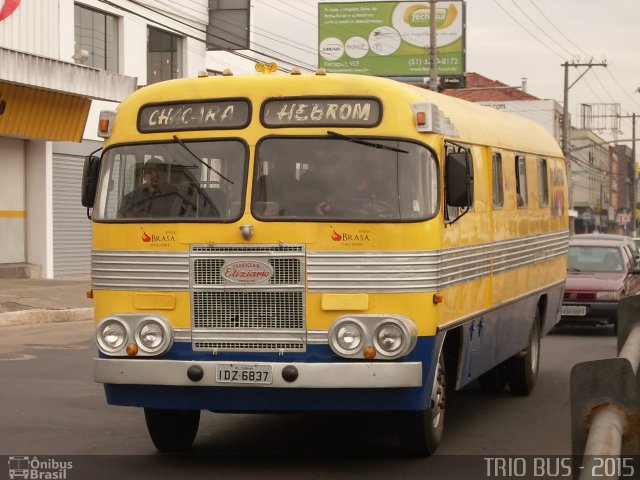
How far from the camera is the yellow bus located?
834 centimetres

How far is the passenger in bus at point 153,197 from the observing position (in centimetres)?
879

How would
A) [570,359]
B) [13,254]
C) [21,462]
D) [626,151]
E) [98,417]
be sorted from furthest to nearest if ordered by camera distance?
[626,151], [13,254], [570,359], [98,417], [21,462]

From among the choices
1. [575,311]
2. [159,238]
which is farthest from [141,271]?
[575,311]

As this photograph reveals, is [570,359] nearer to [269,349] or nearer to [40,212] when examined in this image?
[269,349]

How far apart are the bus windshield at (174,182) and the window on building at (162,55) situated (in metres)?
23.8

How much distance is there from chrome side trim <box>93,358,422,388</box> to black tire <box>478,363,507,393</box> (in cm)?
470

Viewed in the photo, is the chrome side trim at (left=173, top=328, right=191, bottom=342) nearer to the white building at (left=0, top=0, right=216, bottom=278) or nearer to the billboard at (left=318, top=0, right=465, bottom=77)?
the white building at (left=0, top=0, right=216, bottom=278)

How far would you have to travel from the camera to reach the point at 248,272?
27.7ft

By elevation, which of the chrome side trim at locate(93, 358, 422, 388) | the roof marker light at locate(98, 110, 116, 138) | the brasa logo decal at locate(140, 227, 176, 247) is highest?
the roof marker light at locate(98, 110, 116, 138)

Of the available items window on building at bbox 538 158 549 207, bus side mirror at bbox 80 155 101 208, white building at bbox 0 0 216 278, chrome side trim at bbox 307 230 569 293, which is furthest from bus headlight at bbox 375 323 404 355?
white building at bbox 0 0 216 278

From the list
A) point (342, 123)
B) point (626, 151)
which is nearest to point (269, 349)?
point (342, 123)

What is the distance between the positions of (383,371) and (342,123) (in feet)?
5.57

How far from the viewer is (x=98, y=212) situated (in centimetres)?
902

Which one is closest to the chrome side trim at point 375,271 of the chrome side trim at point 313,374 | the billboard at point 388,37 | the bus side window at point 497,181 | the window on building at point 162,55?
the chrome side trim at point 313,374
